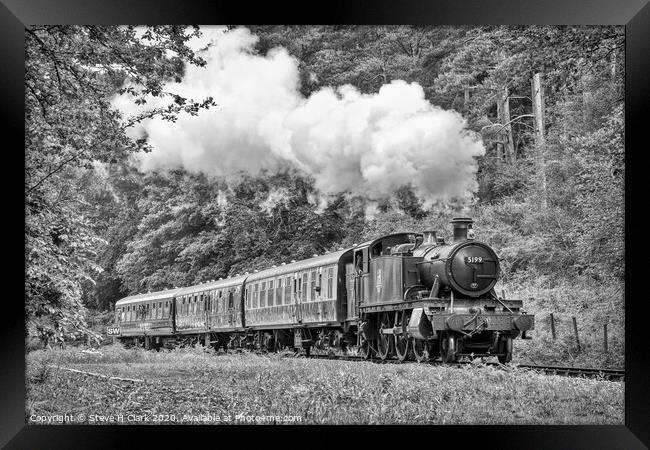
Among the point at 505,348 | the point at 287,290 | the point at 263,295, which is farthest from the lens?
the point at 263,295

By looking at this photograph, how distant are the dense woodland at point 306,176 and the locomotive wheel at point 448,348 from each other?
2.94 m

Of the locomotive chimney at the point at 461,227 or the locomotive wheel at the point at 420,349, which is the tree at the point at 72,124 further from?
the locomotive wheel at the point at 420,349

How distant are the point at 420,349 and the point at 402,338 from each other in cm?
62

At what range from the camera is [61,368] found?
15.4 metres

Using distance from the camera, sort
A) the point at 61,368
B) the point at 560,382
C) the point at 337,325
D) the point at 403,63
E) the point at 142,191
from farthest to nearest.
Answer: the point at 337,325 → the point at 142,191 → the point at 403,63 → the point at 61,368 → the point at 560,382

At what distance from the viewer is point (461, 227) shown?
17.2 meters

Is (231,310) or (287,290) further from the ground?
(287,290)

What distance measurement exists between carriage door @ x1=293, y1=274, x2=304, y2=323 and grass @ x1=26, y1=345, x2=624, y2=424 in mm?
5862

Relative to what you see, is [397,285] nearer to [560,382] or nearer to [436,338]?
[436,338]

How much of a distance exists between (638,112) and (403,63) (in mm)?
5105

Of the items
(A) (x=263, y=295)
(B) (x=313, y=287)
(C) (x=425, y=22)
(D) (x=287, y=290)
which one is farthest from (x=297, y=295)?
(C) (x=425, y=22)

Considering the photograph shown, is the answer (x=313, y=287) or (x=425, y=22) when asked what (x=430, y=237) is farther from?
(x=425, y=22)

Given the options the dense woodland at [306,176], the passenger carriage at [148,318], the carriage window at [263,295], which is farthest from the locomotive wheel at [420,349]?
the passenger carriage at [148,318]

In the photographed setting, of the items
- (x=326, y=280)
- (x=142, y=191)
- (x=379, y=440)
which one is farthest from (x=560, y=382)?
(x=142, y=191)
